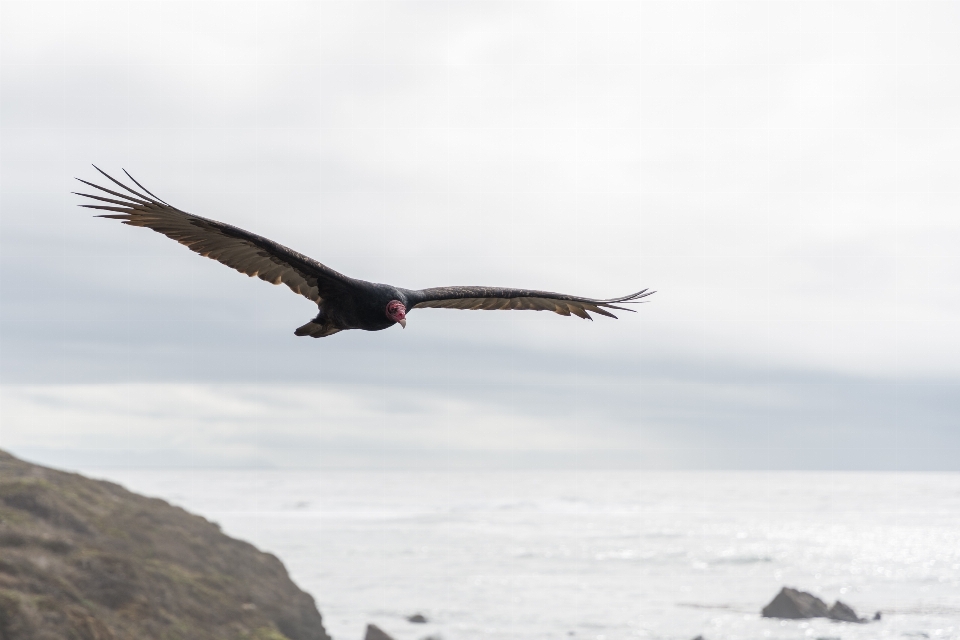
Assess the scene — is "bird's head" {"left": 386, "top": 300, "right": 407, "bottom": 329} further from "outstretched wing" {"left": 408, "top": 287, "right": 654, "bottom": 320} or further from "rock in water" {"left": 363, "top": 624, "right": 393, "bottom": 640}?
"rock in water" {"left": 363, "top": 624, "right": 393, "bottom": 640}

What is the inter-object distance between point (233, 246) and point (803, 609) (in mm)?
51200

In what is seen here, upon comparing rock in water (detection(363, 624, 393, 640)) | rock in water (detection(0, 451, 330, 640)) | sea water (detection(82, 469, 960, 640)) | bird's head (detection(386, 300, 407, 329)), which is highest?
bird's head (detection(386, 300, 407, 329))

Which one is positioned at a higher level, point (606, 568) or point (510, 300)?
point (510, 300)

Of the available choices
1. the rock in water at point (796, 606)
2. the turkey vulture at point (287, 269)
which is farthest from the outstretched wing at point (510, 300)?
the rock in water at point (796, 606)

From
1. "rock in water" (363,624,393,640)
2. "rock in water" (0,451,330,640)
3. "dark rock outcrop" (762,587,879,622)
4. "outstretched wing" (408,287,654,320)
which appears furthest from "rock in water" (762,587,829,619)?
"outstretched wing" (408,287,654,320)

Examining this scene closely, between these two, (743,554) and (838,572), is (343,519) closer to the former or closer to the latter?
(743,554)

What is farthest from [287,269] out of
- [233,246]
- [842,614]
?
[842,614]

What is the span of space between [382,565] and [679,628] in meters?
32.9

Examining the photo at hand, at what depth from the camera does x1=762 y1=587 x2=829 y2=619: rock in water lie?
178 ft

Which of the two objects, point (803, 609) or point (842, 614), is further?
point (842, 614)

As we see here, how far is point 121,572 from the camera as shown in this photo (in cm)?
2770

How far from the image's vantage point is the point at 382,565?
8219 cm

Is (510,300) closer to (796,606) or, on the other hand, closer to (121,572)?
(121,572)

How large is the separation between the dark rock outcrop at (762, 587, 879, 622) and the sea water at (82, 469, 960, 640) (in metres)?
0.56
